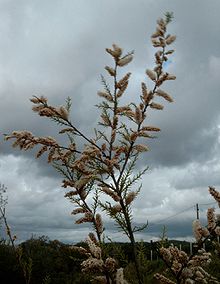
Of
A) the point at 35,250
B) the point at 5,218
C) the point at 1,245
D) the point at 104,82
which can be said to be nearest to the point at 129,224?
the point at 104,82

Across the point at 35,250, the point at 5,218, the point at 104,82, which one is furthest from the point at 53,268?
the point at 104,82

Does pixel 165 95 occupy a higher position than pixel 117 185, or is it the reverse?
pixel 165 95

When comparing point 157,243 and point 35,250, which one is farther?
point 35,250

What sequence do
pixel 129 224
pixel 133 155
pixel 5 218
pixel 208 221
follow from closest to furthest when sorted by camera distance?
1. pixel 208 221
2. pixel 129 224
3. pixel 133 155
4. pixel 5 218

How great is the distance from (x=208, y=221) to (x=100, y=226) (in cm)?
80

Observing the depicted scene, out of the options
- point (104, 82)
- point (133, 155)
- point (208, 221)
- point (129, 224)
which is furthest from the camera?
point (104, 82)

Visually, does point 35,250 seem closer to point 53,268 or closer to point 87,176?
point 53,268

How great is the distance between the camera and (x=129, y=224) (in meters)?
2.16

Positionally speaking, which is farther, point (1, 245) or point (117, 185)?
point (1, 245)

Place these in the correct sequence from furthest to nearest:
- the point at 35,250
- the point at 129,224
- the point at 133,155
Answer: the point at 35,250
the point at 133,155
the point at 129,224

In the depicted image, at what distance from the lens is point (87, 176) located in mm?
2346

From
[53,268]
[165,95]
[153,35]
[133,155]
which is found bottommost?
[53,268]

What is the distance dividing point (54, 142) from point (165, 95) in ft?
2.49

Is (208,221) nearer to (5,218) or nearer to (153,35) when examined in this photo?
(153,35)
